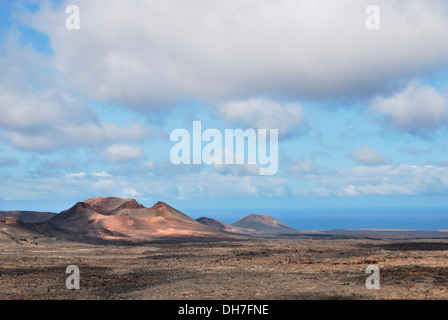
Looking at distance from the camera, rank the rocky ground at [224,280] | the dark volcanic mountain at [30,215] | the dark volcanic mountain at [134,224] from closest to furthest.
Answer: the rocky ground at [224,280], the dark volcanic mountain at [134,224], the dark volcanic mountain at [30,215]

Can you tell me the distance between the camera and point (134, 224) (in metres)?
91.8

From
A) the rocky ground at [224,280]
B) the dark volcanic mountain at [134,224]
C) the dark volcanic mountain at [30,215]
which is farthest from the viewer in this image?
the dark volcanic mountain at [30,215]

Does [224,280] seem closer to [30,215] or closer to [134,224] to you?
[134,224]

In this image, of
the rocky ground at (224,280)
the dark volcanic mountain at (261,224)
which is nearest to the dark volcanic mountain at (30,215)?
the dark volcanic mountain at (261,224)

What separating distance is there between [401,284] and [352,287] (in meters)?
2.79

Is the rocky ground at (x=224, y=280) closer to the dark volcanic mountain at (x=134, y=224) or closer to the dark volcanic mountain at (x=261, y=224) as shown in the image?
the dark volcanic mountain at (x=134, y=224)

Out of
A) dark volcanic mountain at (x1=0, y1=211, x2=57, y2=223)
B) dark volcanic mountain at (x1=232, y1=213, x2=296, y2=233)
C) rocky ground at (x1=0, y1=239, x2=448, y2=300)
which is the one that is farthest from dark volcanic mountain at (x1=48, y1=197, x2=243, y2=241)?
dark volcanic mountain at (x1=232, y1=213, x2=296, y2=233)

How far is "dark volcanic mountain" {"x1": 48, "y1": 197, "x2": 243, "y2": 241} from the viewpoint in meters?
83.1

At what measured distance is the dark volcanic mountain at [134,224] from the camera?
273 feet

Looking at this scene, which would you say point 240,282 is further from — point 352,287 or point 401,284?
point 401,284

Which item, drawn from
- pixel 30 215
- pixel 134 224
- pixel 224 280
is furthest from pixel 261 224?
pixel 224 280
